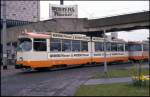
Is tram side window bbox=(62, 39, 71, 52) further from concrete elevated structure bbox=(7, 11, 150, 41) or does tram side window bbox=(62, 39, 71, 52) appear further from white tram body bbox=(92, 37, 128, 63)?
concrete elevated structure bbox=(7, 11, 150, 41)

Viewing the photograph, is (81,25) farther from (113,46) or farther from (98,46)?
(98,46)

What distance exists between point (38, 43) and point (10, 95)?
1579 centimetres

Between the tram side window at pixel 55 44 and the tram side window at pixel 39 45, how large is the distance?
0.99 metres

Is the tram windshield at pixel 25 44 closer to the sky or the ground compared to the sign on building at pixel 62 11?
closer to the ground

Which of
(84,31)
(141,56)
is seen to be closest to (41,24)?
(84,31)

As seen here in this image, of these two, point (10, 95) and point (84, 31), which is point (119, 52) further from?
point (10, 95)

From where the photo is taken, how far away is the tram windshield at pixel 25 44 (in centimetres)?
3031

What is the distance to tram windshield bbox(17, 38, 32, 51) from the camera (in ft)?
99.5

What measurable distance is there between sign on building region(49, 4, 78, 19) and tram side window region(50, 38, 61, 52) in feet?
163

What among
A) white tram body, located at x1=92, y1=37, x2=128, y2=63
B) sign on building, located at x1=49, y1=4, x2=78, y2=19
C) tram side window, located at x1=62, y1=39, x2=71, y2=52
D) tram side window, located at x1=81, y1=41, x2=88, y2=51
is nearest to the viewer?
tram side window, located at x1=62, y1=39, x2=71, y2=52

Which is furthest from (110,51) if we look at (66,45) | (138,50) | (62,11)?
(62,11)

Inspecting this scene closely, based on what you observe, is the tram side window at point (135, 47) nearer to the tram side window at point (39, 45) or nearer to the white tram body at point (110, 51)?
the white tram body at point (110, 51)

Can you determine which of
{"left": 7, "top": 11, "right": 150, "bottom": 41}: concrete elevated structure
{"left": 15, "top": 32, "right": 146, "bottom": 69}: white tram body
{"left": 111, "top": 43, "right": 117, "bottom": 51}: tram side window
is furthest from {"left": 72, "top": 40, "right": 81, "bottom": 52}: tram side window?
{"left": 7, "top": 11, "right": 150, "bottom": 41}: concrete elevated structure

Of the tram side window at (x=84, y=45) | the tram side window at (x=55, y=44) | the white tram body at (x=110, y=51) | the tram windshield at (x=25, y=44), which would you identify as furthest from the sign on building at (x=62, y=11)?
the tram windshield at (x=25, y=44)
